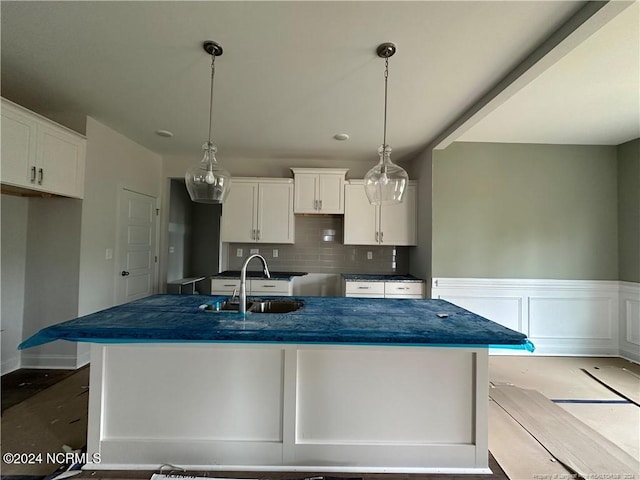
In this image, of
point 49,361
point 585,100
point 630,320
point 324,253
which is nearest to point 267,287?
point 324,253

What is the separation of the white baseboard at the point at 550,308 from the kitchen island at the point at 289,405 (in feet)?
6.93

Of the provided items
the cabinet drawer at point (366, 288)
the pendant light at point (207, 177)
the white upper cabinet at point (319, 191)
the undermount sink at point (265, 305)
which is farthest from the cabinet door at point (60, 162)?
the cabinet drawer at point (366, 288)

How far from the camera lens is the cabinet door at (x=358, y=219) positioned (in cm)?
411

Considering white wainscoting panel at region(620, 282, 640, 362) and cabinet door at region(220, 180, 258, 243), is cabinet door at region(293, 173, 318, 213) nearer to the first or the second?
cabinet door at region(220, 180, 258, 243)

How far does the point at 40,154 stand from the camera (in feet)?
8.25

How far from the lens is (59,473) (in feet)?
5.37

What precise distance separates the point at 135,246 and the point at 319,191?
253cm

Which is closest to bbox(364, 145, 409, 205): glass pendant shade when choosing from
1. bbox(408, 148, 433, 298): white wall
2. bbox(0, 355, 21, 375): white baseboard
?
bbox(408, 148, 433, 298): white wall

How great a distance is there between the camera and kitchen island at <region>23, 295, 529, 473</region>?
1.65 metres

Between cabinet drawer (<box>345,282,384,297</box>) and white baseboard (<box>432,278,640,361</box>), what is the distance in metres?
0.66

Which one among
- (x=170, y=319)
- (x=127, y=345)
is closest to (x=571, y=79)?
(x=170, y=319)

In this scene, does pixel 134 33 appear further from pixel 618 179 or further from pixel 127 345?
pixel 618 179

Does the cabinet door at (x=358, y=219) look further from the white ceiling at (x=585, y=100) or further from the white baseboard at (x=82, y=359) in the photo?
the white baseboard at (x=82, y=359)

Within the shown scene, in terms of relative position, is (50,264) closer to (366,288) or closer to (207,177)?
(207,177)
